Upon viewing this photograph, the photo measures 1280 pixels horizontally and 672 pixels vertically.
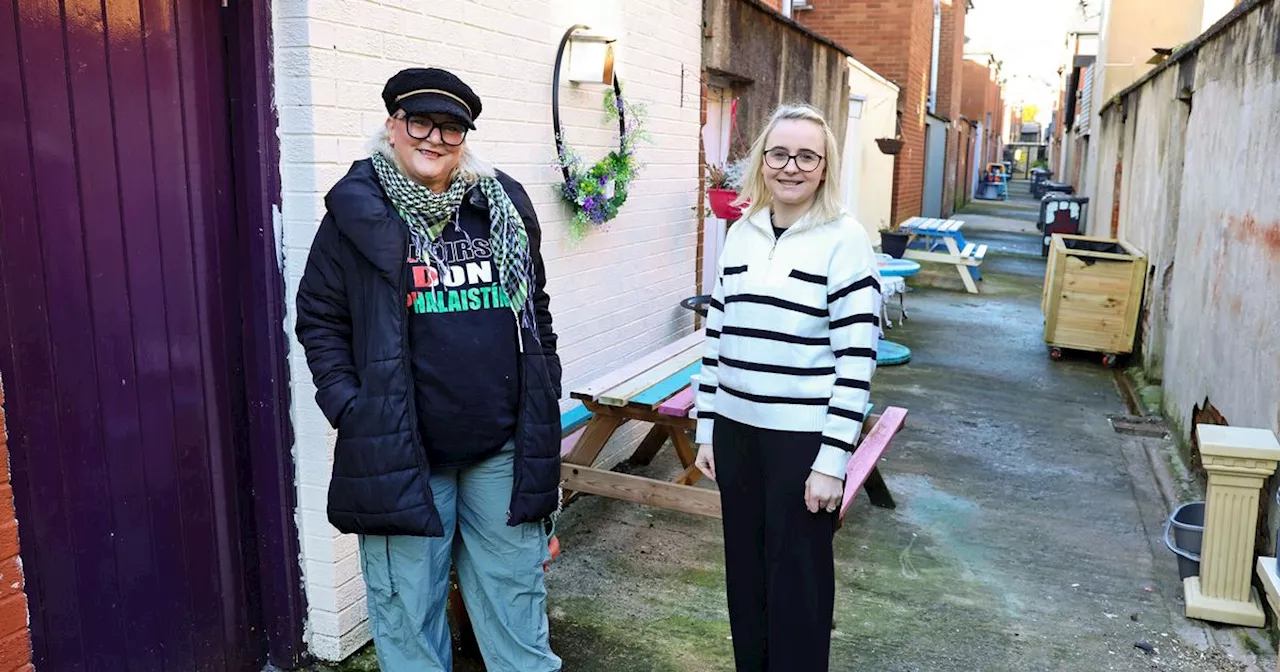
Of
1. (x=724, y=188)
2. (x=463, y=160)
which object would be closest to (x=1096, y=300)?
(x=724, y=188)

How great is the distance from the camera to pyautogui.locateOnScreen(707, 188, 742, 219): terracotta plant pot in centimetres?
578

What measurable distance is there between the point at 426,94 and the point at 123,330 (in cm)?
106

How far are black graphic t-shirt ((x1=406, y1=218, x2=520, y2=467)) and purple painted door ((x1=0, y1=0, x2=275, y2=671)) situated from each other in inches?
33.4

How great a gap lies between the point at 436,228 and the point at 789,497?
1.15 meters

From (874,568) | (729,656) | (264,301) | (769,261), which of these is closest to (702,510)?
(729,656)

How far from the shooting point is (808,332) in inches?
95.1

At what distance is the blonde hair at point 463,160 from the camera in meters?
2.29

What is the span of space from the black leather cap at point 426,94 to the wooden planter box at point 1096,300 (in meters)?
6.91

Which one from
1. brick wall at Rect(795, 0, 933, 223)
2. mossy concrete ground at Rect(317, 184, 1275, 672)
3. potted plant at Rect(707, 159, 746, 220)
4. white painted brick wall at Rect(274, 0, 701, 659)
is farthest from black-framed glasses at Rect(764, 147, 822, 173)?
brick wall at Rect(795, 0, 933, 223)

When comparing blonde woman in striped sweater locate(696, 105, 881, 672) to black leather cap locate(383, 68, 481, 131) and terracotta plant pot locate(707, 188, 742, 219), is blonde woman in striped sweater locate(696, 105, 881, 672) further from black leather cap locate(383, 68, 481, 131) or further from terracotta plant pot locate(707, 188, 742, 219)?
terracotta plant pot locate(707, 188, 742, 219)

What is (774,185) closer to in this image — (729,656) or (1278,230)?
(729,656)

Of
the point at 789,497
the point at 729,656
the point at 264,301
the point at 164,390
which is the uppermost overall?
the point at 264,301

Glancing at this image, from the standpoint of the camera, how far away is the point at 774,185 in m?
2.50

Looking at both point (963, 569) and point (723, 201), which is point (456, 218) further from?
point (723, 201)
